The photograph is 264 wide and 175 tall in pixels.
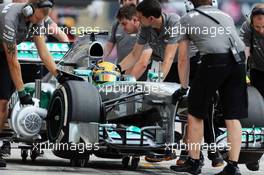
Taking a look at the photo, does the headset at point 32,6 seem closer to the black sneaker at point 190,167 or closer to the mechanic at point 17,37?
the mechanic at point 17,37

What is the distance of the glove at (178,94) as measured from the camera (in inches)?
421

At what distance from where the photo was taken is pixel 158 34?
11852 millimetres

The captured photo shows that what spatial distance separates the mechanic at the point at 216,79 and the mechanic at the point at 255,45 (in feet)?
2.81

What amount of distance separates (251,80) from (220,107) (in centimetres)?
101

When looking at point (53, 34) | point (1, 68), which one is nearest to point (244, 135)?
point (1, 68)

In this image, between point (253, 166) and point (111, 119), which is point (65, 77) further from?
point (253, 166)

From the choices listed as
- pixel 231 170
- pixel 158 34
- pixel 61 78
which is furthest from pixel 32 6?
pixel 231 170

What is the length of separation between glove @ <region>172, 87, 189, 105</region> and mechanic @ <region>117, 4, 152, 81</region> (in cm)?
214

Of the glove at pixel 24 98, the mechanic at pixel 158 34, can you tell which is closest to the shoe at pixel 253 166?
the mechanic at pixel 158 34

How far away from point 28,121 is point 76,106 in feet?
2.68

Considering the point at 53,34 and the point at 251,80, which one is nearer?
the point at 251,80

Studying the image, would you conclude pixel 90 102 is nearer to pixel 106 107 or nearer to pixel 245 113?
pixel 106 107

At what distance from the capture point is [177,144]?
10.8 m
